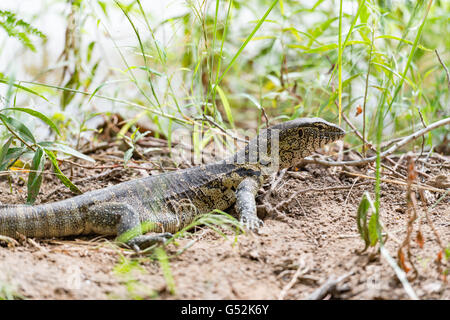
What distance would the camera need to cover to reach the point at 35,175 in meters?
4.03

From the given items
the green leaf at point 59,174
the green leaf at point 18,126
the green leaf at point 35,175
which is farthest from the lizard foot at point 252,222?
the green leaf at point 18,126

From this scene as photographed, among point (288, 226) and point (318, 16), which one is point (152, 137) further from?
point (318, 16)

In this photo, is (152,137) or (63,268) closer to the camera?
(63,268)

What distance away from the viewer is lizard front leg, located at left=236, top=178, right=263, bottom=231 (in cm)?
386

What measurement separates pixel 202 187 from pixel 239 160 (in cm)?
52

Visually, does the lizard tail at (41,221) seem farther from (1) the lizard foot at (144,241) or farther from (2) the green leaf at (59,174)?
(1) the lizard foot at (144,241)

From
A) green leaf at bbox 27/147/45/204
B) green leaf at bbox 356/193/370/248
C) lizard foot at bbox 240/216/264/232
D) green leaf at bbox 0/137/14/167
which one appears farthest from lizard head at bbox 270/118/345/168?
green leaf at bbox 0/137/14/167

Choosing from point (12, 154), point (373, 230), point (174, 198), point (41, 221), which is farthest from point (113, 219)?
point (373, 230)

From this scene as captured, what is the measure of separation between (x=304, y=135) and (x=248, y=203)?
1.00m

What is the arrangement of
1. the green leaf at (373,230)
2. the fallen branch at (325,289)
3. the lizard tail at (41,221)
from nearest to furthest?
the fallen branch at (325,289) < the green leaf at (373,230) < the lizard tail at (41,221)

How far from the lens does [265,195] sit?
4.54 meters

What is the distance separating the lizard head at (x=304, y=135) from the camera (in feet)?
15.2

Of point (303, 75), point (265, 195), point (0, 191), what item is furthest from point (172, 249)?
point (303, 75)

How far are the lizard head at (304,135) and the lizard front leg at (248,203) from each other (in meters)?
0.48
